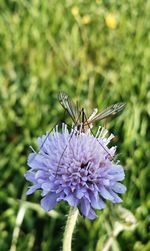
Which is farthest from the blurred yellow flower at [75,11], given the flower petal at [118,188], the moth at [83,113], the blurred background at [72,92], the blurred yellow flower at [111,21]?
the flower petal at [118,188]

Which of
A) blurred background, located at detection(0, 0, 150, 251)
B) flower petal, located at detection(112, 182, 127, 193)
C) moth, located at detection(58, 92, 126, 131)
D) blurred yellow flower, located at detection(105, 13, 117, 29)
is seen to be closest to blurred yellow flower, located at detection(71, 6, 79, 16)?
blurred background, located at detection(0, 0, 150, 251)

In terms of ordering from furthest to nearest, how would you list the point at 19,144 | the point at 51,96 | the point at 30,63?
1. the point at 30,63
2. the point at 51,96
3. the point at 19,144

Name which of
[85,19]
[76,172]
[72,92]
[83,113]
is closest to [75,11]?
[85,19]

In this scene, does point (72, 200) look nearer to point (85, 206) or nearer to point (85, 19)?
point (85, 206)

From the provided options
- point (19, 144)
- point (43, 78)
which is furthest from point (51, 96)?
point (19, 144)

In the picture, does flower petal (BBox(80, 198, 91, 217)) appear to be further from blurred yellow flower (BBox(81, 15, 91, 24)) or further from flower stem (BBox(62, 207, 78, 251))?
blurred yellow flower (BBox(81, 15, 91, 24))

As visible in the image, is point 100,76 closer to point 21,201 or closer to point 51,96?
point 51,96

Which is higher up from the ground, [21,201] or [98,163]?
[21,201]
